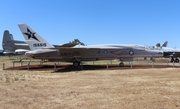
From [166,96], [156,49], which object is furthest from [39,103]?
[156,49]

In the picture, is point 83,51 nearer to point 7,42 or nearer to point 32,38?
point 32,38

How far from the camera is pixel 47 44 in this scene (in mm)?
24719

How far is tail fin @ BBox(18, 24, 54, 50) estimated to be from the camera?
23.9m

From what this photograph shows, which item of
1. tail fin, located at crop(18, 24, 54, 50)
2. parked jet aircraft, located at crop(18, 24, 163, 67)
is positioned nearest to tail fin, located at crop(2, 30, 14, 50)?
tail fin, located at crop(18, 24, 54, 50)

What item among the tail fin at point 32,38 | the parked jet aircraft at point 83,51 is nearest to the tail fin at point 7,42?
the tail fin at point 32,38

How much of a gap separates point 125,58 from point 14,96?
59.2 ft

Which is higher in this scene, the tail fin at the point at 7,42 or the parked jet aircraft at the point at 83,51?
the tail fin at the point at 7,42

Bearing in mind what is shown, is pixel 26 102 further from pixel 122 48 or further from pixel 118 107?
pixel 122 48

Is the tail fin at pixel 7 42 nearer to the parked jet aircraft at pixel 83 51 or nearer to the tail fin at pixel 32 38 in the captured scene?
the tail fin at pixel 32 38

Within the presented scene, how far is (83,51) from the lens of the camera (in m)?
24.2

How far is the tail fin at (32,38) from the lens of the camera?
2386 cm

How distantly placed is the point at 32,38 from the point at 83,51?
6.07 metres

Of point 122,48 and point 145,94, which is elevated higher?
point 122,48

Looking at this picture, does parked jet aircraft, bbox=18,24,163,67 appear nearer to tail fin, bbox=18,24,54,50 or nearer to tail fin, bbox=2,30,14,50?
tail fin, bbox=18,24,54,50
